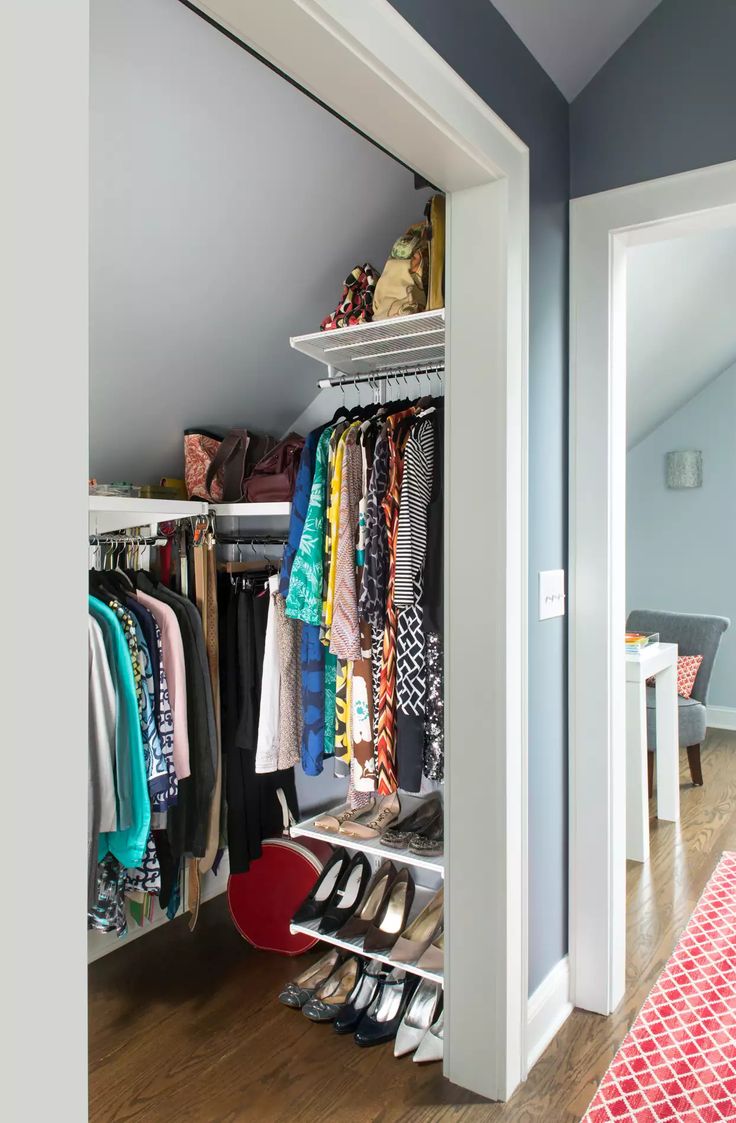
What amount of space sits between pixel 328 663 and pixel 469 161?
1327 mm

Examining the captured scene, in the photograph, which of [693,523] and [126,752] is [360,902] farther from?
[693,523]

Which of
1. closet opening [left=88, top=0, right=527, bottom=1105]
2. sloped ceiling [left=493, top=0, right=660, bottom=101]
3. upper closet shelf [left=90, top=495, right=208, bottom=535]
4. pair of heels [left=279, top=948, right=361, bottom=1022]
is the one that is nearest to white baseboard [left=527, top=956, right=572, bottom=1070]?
closet opening [left=88, top=0, right=527, bottom=1105]

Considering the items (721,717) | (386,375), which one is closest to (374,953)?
(386,375)

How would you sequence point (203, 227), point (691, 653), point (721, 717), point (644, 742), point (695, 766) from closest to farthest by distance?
point (203, 227) < point (644, 742) < point (695, 766) < point (691, 653) < point (721, 717)

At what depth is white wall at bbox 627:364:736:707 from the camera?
4.96 meters

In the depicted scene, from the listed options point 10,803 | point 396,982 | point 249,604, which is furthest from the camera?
point 249,604

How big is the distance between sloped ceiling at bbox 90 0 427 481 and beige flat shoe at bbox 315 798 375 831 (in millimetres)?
1292

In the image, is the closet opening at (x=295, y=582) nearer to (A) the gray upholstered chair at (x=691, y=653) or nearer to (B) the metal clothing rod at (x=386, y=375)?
(B) the metal clothing rod at (x=386, y=375)

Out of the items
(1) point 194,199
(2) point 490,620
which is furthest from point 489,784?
(1) point 194,199

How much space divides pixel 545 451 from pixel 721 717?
12.4 feet

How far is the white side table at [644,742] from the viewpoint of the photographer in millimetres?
3107

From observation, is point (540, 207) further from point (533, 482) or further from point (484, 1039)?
point (484, 1039)

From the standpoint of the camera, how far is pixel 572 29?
6.15 ft

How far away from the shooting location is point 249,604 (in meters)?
2.48
